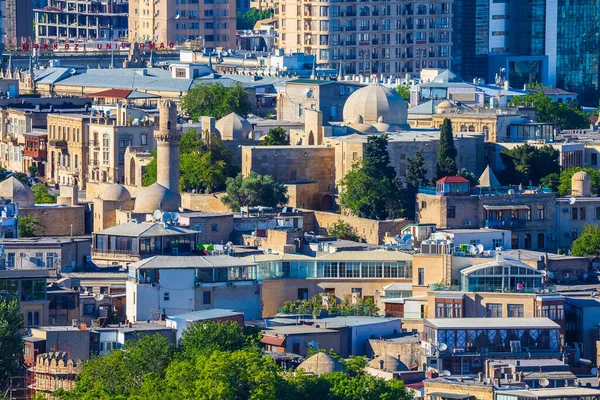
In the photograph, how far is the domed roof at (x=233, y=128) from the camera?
14375 cm

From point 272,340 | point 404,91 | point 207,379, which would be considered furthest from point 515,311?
point 404,91

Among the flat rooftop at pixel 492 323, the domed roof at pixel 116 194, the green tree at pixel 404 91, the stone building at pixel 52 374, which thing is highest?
the green tree at pixel 404 91

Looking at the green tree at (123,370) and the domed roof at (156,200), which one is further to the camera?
the domed roof at (156,200)

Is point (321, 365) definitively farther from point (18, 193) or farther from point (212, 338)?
point (18, 193)

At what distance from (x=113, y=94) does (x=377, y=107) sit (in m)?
39.0

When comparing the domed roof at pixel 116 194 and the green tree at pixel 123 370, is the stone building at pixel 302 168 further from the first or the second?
the green tree at pixel 123 370

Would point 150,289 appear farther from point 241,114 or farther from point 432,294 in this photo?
point 241,114

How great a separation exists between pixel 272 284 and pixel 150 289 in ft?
25.6

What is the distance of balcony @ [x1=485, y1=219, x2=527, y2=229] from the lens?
418 ft

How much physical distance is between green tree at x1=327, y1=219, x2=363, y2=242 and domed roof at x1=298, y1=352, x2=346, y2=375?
3283 cm

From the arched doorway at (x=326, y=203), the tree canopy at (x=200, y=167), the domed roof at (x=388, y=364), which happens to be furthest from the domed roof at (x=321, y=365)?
the tree canopy at (x=200, y=167)

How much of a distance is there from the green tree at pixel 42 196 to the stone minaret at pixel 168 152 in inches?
274

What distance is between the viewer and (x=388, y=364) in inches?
3836

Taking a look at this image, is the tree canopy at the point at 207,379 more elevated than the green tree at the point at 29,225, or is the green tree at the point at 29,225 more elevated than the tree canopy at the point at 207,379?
the green tree at the point at 29,225
